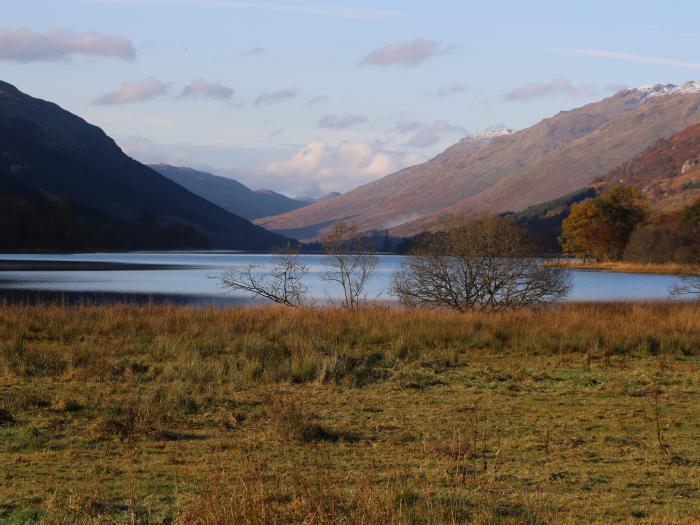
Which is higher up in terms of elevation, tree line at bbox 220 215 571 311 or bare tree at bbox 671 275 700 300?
tree line at bbox 220 215 571 311

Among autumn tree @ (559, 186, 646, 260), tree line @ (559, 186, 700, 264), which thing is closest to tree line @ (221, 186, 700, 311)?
tree line @ (559, 186, 700, 264)

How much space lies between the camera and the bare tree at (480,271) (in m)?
28.7

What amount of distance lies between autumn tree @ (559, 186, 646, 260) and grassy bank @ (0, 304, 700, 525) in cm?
7692

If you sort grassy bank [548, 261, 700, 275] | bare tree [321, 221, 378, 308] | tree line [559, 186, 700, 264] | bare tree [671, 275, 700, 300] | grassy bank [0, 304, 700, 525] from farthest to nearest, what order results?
tree line [559, 186, 700, 264], grassy bank [548, 261, 700, 275], bare tree [671, 275, 700, 300], bare tree [321, 221, 378, 308], grassy bank [0, 304, 700, 525]

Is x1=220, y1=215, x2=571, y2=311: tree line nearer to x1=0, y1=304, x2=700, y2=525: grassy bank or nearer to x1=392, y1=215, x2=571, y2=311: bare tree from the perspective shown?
x1=392, y1=215, x2=571, y2=311: bare tree

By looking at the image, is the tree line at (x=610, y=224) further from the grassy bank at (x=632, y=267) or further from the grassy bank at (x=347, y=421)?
the grassy bank at (x=347, y=421)

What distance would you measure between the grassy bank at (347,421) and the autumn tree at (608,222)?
76.9 m

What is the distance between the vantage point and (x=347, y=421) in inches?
481

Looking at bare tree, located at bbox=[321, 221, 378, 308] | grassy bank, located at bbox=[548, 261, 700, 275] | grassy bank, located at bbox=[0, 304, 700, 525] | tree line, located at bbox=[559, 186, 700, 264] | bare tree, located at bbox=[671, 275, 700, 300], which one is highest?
tree line, located at bbox=[559, 186, 700, 264]

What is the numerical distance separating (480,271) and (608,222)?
72241 mm

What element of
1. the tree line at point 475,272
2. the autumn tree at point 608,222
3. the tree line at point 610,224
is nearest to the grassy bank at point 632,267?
the tree line at point 610,224

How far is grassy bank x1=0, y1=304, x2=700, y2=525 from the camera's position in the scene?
7766 millimetres

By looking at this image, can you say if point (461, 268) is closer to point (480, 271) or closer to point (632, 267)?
point (480, 271)

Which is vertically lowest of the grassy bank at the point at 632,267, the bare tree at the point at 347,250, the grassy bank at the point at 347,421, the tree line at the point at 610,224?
the grassy bank at the point at 347,421
